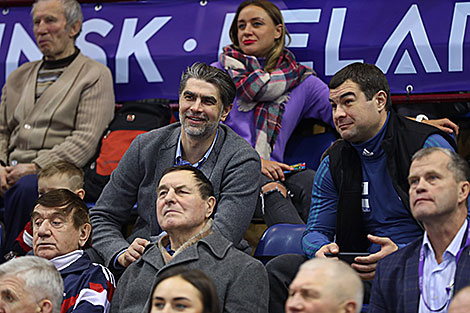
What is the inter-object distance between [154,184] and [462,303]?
5.21 feet

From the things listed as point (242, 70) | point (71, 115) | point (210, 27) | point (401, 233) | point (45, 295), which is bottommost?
point (45, 295)

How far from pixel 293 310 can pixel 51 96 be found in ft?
8.65

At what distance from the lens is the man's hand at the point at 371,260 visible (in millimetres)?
2893

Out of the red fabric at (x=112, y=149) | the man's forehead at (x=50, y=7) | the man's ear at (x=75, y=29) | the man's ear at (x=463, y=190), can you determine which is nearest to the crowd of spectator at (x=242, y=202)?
the man's ear at (x=463, y=190)

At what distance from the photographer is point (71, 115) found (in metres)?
4.52

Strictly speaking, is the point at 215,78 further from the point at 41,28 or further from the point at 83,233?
the point at 41,28

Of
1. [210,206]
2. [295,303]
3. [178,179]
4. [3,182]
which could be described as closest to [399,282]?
[295,303]

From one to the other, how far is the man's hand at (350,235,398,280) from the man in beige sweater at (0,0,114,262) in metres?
1.91

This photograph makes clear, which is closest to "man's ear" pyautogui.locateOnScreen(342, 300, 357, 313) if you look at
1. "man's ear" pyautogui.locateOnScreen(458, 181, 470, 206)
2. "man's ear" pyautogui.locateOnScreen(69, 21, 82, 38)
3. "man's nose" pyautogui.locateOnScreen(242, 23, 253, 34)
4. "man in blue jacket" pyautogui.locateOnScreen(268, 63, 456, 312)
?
"man's ear" pyautogui.locateOnScreen(458, 181, 470, 206)

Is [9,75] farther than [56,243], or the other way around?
[9,75]

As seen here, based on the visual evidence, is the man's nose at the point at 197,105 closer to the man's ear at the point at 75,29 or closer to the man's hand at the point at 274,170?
the man's hand at the point at 274,170

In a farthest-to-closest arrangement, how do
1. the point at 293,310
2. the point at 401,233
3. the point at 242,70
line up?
the point at 242,70 < the point at 401,233 < the point at 293,310

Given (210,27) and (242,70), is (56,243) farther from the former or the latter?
(210,27)

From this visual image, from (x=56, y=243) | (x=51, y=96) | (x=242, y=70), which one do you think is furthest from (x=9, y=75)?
(x=56, y=243)
